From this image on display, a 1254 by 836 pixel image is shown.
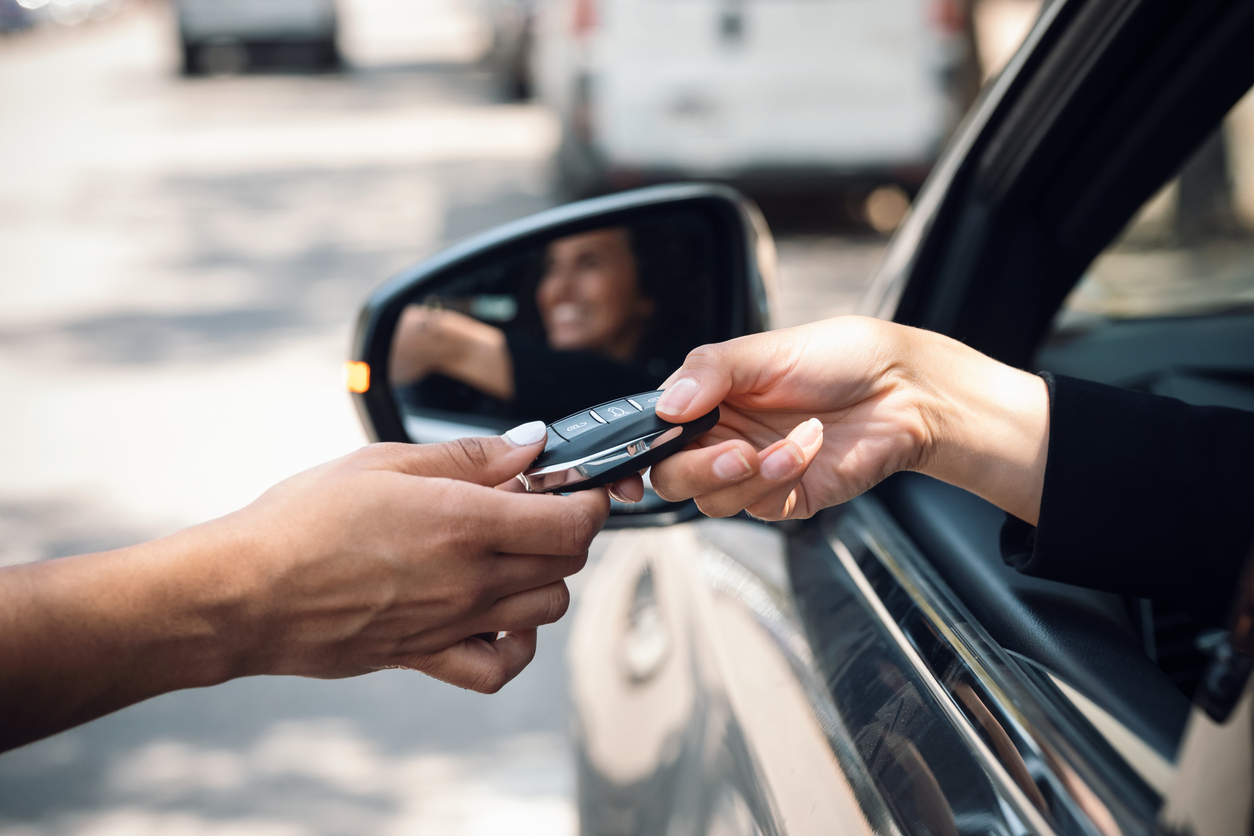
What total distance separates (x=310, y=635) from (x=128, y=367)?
534cm

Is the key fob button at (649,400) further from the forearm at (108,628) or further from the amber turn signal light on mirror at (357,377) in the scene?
the amber turn signal light on mirror at (357,377)

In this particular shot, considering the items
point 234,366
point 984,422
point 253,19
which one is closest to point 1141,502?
point 984,422

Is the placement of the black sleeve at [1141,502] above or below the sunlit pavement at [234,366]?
above

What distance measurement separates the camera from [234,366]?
5727 millimetres

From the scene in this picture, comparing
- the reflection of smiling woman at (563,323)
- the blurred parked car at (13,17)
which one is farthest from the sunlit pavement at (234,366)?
the blurred parked car at (13,17)

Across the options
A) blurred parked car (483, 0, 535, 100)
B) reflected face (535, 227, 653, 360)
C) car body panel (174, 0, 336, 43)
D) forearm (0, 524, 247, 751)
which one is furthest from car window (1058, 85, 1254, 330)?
car body panel (174, 0, 336, 43)

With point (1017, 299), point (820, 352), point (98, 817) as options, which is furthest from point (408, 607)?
point (98, 817)

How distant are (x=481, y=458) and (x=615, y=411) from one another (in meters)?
0.13

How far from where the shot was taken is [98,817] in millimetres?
2660

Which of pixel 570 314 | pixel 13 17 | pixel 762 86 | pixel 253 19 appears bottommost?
pixel 13 17

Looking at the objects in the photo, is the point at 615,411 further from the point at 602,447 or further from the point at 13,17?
the point at 13,17

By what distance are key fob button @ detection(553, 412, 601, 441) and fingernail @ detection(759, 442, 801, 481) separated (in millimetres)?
171

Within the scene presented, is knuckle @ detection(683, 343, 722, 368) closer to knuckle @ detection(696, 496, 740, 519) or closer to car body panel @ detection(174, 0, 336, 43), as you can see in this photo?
knuckle @ detection(696, 496, 740, 519)

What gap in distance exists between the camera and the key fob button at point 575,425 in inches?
39.2
